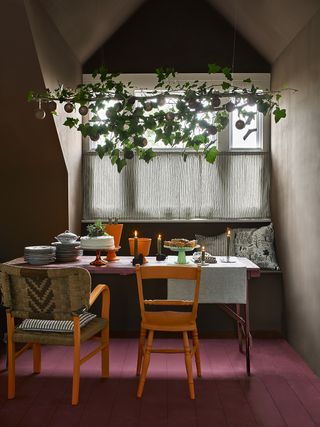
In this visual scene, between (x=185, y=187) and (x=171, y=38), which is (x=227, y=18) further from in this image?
(x=185, y=187)

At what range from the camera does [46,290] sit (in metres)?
3.75

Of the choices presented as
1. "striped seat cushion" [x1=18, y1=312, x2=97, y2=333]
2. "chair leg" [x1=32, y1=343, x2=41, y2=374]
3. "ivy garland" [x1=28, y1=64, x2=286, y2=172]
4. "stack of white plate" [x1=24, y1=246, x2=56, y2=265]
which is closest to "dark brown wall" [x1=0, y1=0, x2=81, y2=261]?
"ivy garland" [x1=28, y1=64, x2=286, y2=172]

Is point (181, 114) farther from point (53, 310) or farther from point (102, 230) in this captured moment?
point (53, 310)

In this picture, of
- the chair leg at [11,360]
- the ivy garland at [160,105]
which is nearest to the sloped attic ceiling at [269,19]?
the ivy garland at [160,105]

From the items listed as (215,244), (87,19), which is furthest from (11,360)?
(87,19)

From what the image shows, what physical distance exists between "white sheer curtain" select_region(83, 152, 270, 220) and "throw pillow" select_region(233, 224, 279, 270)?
0.80 feet

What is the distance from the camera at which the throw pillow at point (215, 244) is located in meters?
5.93

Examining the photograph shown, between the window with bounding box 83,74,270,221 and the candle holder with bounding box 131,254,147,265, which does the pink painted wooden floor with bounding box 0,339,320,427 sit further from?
the window with bounding box 83,74,270,221

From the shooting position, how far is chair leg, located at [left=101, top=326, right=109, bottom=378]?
4.34 metres

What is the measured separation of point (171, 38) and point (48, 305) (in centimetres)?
344

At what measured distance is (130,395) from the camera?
4008mm

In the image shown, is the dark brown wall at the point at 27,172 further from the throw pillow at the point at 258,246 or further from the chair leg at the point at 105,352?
the throw pillow at the point at 258,246

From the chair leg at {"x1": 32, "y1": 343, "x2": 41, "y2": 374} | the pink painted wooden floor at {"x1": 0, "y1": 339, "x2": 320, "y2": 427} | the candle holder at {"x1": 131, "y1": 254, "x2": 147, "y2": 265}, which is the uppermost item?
the candle holder at {"x1": 131, "y1": 254, "x2": 147, "y2": 265}

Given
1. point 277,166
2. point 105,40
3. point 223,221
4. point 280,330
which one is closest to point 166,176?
point 223,221
